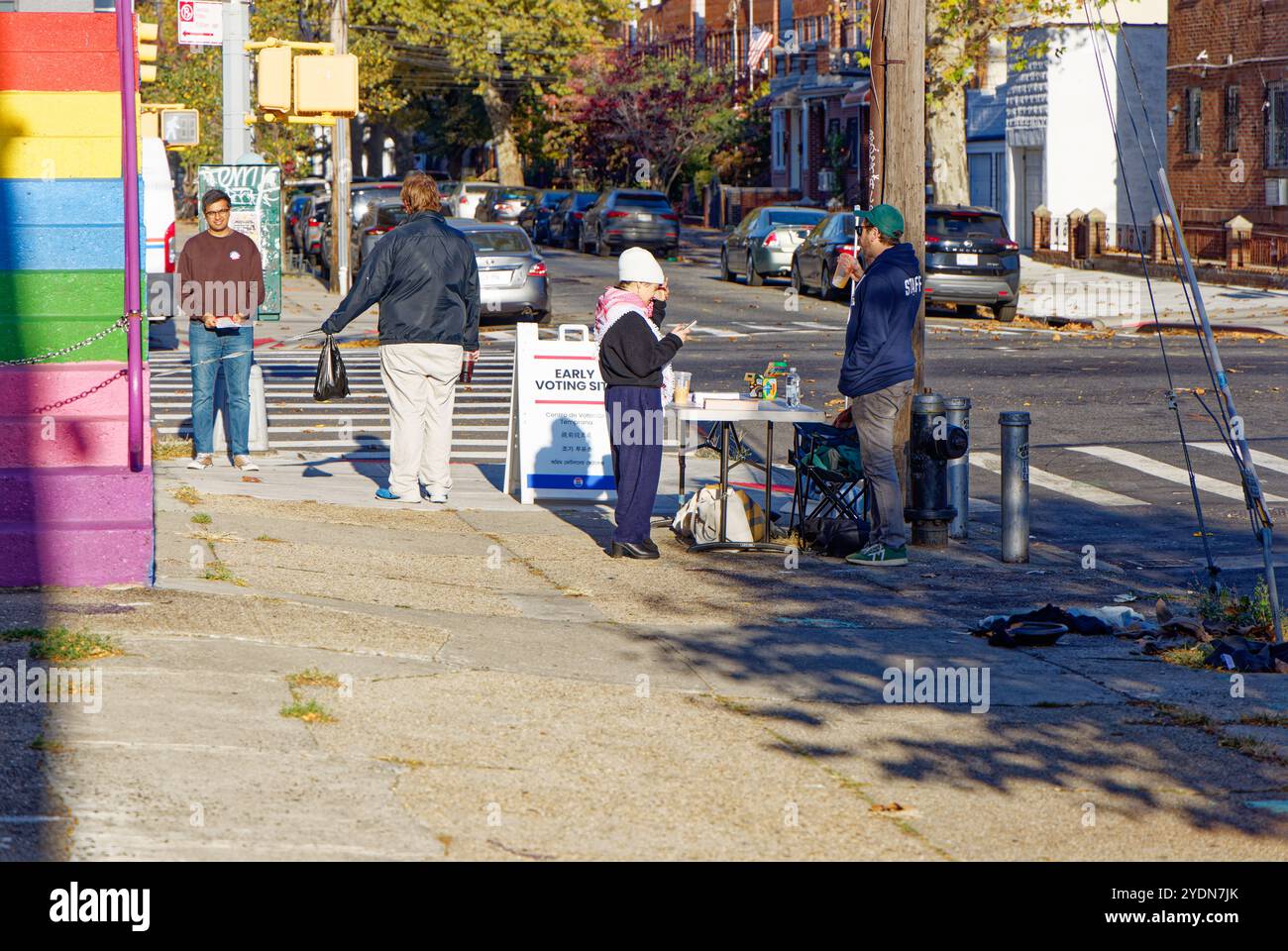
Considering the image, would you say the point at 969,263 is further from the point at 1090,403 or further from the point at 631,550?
the point at 631,550

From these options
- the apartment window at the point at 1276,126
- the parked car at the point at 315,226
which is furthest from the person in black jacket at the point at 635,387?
the parked car at the point at 315,226

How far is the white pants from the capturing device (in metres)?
11.8

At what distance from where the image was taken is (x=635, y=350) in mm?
10617

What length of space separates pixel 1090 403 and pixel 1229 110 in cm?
2171

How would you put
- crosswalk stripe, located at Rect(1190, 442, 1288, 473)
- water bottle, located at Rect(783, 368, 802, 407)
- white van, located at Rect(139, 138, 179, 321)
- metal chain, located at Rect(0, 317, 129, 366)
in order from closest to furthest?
metal chain, located at Rect(0, 317, 129, 366), water bottle, located at Rect(783, 368, 802, 407), crosswalk stripe, located at Rect(1190, 442, 1288, 473), white van, located at Rect(139, 138, 179, 321)

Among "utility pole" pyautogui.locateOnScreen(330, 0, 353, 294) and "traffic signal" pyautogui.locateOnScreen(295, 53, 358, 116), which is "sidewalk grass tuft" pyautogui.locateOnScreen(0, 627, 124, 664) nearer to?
"traffic signal" pyautogui.locateOnScreen(295, 53, 358, 116)

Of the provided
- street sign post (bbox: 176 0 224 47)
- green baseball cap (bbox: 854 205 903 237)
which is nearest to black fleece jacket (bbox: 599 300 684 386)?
green baseball cap (bbox: 854 205 903 237)

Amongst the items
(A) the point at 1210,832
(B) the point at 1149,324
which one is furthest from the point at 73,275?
(B) the point at 1149,324

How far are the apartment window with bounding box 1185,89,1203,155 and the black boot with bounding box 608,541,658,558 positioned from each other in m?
31.0

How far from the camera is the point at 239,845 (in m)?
5.31

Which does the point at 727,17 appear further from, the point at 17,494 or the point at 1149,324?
the point at 17,494

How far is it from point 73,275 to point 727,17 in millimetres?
65605

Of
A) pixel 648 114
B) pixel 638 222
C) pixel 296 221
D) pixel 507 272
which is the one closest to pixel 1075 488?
pixel 507 272

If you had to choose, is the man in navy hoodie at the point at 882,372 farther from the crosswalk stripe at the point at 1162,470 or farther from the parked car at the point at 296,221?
the parked car at the point at 296,221
